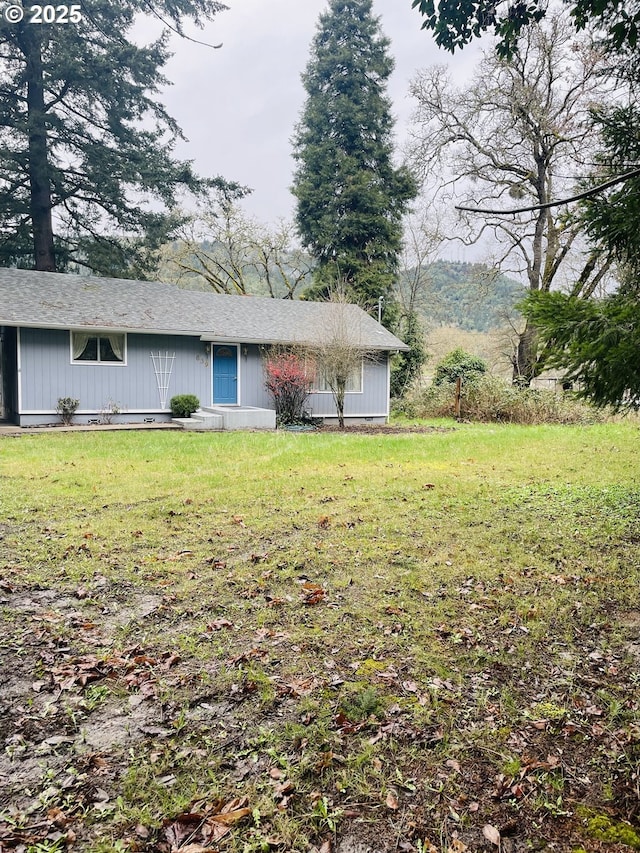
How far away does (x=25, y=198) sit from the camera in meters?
17.2

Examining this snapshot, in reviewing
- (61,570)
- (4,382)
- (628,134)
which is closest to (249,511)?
(61,570)

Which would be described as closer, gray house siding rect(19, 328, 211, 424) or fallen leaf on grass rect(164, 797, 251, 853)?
fallen leaf on grass rect(164, 797, 251, 853)

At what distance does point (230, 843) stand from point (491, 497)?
5205 millimetres

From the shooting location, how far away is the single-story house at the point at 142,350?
12734 millimetres

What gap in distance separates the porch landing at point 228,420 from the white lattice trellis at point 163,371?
2.53 feet

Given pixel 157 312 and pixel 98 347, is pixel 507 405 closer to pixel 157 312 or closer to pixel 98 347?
pixel 157 312

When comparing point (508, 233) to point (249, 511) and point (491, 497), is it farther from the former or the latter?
point (249, 511)

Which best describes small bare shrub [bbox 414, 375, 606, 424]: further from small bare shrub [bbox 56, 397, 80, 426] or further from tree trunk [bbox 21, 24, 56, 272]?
tree trunk [bbox 21, 24, 56, 272]

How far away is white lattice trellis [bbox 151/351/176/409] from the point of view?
14.2 metres

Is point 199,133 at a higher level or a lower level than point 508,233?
higher

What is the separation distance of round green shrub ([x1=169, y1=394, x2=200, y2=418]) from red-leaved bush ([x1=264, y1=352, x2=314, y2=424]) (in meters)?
2.17

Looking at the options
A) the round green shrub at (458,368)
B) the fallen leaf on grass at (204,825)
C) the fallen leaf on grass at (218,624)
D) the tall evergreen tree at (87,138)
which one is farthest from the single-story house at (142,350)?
the fallen leaf on grass at (204,825)

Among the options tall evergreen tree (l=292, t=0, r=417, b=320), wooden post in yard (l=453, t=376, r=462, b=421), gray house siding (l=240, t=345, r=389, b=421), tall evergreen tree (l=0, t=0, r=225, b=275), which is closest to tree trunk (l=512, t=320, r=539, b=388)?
wooden post in yard (l=453, t=376, r=462, b=421)

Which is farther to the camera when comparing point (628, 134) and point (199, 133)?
point (199, 133)
